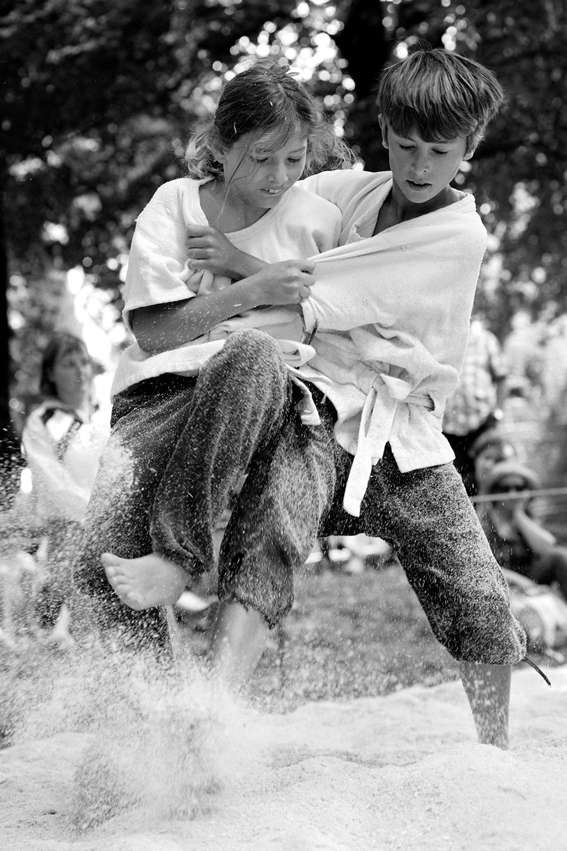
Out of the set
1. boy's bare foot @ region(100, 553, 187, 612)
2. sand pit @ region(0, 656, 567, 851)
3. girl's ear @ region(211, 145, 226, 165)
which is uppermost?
girl's ear @ region(211, 145, 226, 165)

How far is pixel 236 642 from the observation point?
2.34 meters

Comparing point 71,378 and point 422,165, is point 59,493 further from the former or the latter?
point 71,378

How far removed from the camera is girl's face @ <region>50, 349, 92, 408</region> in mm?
5004

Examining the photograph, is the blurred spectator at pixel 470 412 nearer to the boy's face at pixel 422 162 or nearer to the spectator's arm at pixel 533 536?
the spectator's arm at pixel 533 536

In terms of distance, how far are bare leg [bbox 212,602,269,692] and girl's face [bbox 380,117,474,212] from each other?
112 cm

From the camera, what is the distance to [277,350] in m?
2.36

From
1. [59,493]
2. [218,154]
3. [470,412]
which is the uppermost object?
[218,154]

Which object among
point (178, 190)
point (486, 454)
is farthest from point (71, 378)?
point (178, 190)

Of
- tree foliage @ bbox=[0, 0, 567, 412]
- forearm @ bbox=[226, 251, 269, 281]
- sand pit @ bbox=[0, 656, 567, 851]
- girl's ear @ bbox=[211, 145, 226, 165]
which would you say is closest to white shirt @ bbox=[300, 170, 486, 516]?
forearm @ bbox=[226, 251, 269, 281]

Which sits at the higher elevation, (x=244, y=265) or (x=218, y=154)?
(x=218, y=154)

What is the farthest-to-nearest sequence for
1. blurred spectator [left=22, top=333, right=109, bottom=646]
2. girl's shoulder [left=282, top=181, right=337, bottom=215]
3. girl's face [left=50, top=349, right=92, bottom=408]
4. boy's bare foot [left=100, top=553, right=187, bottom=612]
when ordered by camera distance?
girl's face [left=50, top=349, right=92, bottom=408], blurred spectator [left=22, top=333, right=109, bottom=646], girl's shoulder [left=282, top=181, right=337, bottom=215], boy's bare foot [left=100, top=553, right=187, bottom=612]

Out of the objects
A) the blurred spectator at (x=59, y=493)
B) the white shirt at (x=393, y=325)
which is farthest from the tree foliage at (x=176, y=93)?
the white shirt at (x=393, y=325)

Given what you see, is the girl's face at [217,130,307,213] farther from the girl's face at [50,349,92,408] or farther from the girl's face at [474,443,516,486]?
the girl's face at [474,443,516,486]

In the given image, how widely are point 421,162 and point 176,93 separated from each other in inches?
229
